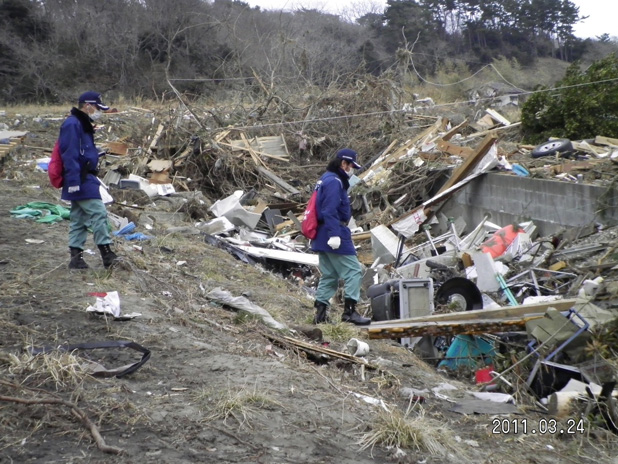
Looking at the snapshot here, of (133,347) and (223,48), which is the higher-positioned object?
(223,48)

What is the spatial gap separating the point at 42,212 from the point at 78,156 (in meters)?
3.37

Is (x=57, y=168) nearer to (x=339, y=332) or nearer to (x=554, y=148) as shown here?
(x=339, y=332)

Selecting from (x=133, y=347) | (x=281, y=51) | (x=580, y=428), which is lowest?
(x=580, y=428)

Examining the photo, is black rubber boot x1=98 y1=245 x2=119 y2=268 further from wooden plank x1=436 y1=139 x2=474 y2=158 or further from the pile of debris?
wooden plank x1=436 y1=139 x2=474 y2=158

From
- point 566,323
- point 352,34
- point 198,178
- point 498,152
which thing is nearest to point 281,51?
point 198,178

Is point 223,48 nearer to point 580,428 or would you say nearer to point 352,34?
point 352,34

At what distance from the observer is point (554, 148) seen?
12.4 meters

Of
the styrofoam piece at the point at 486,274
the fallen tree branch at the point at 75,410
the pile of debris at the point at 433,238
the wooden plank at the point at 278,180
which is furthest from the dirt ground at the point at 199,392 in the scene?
the wooden plank at the point at 278,180

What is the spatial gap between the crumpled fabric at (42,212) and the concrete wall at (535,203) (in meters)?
6.68

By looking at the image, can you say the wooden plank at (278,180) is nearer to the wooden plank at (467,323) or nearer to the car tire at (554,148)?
the car tire at (554,148)

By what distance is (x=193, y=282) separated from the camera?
733 cm

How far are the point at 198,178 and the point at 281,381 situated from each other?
10735 mm

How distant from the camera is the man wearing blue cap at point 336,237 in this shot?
6.26 meters

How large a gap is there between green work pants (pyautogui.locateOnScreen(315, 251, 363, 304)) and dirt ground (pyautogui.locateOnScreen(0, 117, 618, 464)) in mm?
377
